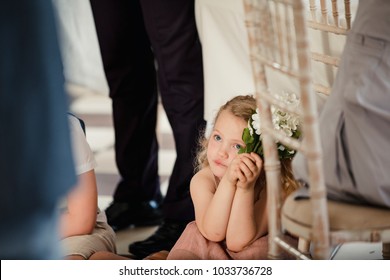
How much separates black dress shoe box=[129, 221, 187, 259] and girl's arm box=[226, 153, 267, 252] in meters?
0.53

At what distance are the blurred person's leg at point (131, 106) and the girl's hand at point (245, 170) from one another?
2.75 ft

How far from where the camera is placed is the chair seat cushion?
1.75m

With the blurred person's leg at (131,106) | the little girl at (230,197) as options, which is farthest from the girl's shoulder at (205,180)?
the blurred person's leg at (131,106)

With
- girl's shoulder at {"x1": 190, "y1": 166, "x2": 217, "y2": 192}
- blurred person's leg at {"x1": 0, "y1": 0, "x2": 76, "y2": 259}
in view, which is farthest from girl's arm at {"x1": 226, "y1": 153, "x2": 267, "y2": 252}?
blurred person's leg at {"x1": 0, "y1": 0, "x2": 76, "y2": 259}

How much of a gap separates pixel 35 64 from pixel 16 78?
0.03 metres

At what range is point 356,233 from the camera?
175 cm

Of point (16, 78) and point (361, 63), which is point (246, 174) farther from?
point (16, 78)

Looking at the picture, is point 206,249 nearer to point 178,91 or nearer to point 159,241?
point 159,241

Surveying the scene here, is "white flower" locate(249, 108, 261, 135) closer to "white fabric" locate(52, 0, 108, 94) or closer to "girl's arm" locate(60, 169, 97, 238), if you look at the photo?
"girl's arm" locate(60, 169, 97, 238)

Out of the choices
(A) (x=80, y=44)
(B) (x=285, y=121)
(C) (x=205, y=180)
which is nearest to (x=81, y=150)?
(C) (x=205, y=180)

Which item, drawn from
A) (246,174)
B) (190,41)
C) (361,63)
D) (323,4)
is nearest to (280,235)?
(246,174)

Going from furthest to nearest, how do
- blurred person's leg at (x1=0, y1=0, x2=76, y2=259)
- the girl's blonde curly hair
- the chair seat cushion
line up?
1. the girl's blonde curly hair
2. the chair seat cushion
3. blurred person's leg at (x1=0, y1=0, x2=76, y2=259)

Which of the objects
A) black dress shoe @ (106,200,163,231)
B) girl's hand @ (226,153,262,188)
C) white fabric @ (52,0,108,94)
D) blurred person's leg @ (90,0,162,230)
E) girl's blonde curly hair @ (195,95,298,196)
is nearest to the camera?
girl's hand @ (226,153,262,188)

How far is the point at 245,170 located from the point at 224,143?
0.18m
